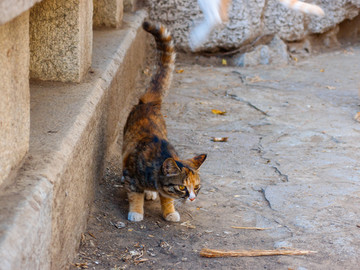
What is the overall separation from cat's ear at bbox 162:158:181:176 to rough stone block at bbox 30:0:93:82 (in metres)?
0.82

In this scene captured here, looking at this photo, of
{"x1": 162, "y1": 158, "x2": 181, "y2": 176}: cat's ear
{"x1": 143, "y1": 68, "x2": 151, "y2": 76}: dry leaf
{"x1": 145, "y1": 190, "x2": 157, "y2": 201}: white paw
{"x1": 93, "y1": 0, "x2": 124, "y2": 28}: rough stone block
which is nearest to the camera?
{"x1": 162, "y1": 158, "x2": 181, "y2": 176}: cat's ear

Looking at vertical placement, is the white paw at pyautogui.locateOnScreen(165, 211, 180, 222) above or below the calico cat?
below

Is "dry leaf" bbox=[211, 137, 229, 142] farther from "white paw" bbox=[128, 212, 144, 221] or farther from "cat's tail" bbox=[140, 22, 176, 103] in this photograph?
"white paw" bbox=[128, 212, 144, 221]

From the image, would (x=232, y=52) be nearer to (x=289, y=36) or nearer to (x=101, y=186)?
(x=289, y=36)

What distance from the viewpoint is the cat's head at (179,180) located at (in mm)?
3270

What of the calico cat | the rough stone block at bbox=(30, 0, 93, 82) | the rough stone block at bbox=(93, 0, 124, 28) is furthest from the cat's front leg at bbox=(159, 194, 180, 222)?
the rough stone block at bbox=(93, 0, 124, 28)

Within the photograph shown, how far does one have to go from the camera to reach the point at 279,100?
239 inches

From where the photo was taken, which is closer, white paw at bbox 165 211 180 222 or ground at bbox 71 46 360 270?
ground at bbox 71 46 360 270

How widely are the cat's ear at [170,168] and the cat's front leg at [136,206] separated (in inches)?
11.7

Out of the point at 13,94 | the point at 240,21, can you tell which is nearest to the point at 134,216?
the point at 13,94

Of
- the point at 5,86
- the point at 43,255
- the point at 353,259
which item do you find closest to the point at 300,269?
the point at 353,259

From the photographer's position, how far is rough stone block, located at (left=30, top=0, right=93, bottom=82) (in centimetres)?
340

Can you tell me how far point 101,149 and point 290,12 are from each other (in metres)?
4.88

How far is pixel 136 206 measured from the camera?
136 inches
